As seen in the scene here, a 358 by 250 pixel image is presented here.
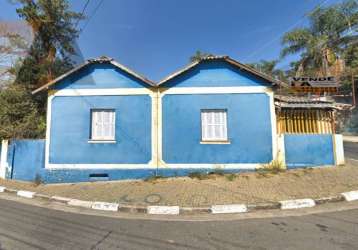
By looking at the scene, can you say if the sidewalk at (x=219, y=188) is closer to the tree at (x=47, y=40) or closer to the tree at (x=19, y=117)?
the tree at (x=19, y=117)

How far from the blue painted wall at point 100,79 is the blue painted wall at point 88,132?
50 centimetres

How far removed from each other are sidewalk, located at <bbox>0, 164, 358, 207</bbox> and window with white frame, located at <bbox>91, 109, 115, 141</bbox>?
1.91 metres

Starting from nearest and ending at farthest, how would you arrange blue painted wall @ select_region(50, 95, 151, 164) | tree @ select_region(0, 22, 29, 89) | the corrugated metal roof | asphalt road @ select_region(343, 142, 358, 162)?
blue painted wall @ select_region(50, 95, 151, 164) → the corrugated metal roof → asphalt road @ select_region(343, 142, 358, 162) → tree @ select_region(0, 22, 29, 89)

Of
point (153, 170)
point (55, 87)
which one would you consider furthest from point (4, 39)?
point (153, 170)

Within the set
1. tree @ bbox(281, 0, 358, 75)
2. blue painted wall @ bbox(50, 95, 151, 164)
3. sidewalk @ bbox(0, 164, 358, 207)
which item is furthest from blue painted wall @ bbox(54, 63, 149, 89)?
tree @ bbox(281, 0, 358, 75)

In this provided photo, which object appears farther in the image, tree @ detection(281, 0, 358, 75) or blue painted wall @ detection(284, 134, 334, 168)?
tree @ detection(281, 0, 358, 75)

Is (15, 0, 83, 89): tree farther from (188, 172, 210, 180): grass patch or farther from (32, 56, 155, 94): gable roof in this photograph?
(188, 172, 210, 180): grass patch

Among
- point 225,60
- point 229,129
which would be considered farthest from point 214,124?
point 225,60

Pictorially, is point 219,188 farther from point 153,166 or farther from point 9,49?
point 9,49

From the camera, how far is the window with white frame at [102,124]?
8766 mm

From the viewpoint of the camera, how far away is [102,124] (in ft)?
29.0

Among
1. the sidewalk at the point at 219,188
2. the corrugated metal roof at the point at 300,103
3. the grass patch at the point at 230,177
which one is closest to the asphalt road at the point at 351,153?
the corrugated metal roof at the point at 300,103

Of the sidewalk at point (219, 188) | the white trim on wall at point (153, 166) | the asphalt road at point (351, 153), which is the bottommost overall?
the sidewalk at point (219, 188)

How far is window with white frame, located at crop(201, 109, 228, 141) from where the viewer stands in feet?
28.0
